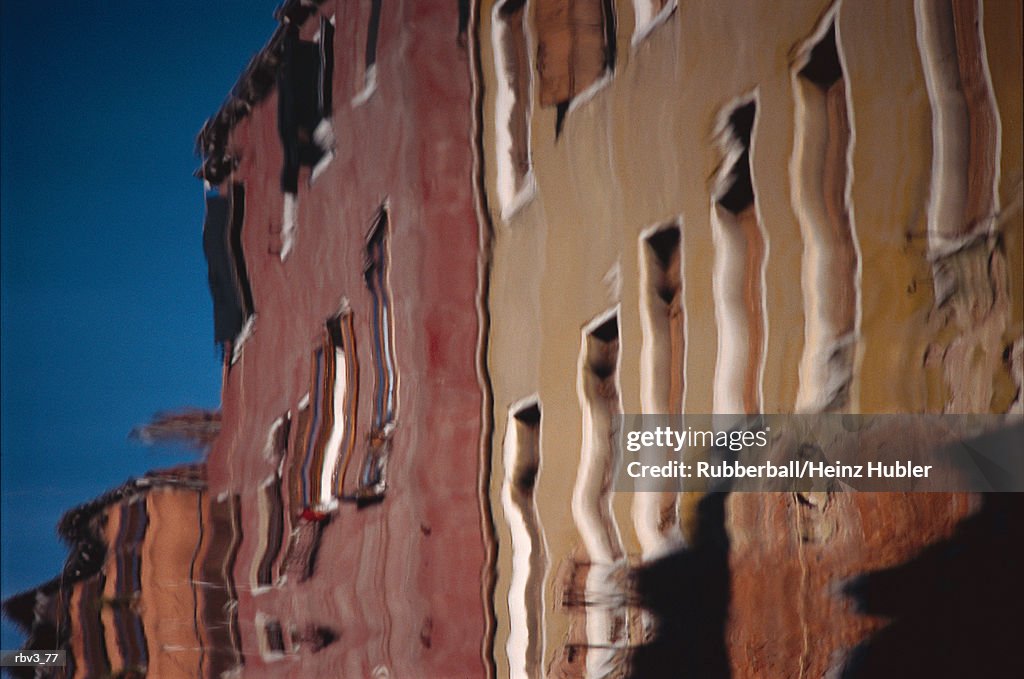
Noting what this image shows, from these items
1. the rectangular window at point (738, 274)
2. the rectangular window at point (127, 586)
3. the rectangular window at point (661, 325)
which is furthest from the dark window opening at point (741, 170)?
the rectangular window at point (127, 586)

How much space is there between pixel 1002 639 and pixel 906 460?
0.28m

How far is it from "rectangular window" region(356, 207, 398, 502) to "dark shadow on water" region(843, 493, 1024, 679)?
0.79 m

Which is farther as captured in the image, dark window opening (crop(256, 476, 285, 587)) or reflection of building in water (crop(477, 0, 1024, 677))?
dark window opening (crop(256, 476, 285, 587))

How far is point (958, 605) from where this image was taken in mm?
1669

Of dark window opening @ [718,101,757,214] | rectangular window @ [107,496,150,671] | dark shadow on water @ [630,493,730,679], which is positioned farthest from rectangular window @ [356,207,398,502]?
dark window opening @ [718,101,757,214]

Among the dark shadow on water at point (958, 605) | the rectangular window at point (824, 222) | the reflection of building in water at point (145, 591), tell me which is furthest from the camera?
the reflection of building in water at point (145, 591)

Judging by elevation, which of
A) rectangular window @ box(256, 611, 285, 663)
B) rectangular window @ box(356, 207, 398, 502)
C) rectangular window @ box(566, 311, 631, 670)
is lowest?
rectangular window @ box(256, 611, 285, 663)

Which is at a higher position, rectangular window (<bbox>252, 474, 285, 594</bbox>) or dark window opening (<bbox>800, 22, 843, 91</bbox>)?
dark window opening (<bbox>800, 22, 843, 91</bbox>)

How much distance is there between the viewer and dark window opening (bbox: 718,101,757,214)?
1895 mm

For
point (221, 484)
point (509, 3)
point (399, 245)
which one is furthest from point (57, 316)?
point (509, 3)

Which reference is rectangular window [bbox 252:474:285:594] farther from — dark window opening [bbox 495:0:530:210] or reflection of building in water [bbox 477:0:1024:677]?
dark window opening [bbox 495:0:530:210]

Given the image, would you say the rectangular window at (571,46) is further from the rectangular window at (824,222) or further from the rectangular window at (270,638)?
the rectangular window at (270,638)

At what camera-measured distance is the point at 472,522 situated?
6.31 feet

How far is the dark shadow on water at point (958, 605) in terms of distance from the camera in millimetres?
1640
